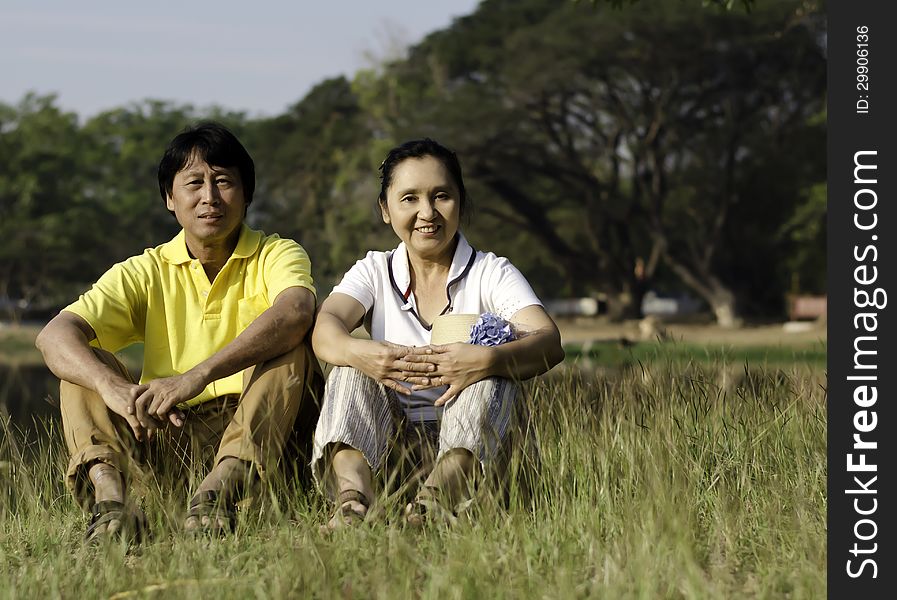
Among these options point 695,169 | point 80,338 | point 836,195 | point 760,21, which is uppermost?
point 760,21

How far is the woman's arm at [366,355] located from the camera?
10.7 feet

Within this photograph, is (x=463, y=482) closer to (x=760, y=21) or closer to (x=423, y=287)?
(x=423, y=287)

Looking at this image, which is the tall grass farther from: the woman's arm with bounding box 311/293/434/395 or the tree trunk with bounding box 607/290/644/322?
the tree trunk with bounding box 607/290/644/322

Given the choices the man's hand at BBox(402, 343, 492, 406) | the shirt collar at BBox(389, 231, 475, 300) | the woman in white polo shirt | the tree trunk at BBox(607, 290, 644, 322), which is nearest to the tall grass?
the woman in white polo shirt

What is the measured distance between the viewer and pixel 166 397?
11.1 ft

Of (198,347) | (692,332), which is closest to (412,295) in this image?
(198,347)

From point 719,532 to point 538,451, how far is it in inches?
28.9

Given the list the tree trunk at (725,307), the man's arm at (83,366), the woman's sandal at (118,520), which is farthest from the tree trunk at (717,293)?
the woman's sandal at (118,520)

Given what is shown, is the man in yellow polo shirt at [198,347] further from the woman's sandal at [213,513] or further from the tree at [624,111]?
the tree at [624,111]

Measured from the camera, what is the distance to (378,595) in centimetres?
245

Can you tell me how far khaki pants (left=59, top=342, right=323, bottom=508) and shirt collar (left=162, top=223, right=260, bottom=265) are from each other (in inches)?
16.0

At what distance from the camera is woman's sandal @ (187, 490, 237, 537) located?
9.93 feet

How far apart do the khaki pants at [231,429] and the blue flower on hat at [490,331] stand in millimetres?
500

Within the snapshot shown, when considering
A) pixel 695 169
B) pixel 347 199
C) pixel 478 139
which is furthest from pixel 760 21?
pixel 347 199
